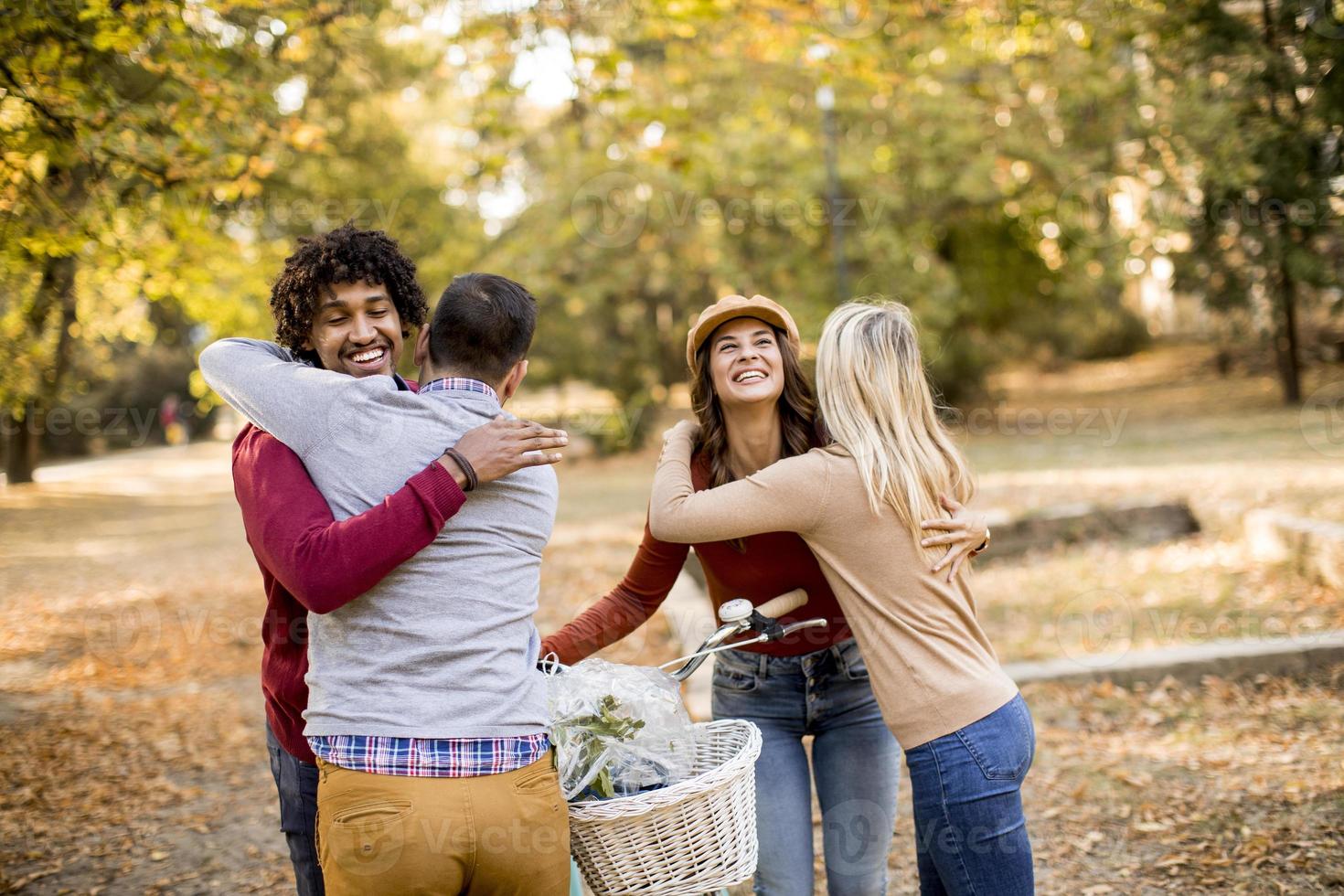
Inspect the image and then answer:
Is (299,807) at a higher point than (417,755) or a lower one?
lower

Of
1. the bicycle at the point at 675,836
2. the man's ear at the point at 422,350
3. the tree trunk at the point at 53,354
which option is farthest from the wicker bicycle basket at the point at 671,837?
the tree trunk at the point at 53,354

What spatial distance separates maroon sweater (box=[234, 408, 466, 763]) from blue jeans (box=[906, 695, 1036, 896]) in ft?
4.17

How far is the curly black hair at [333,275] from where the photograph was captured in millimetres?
2412

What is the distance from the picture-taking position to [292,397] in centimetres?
205

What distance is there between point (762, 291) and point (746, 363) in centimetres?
1524

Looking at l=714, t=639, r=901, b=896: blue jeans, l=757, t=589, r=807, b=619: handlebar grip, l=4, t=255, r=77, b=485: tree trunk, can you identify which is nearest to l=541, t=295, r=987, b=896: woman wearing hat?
l=714, t=639, r=901, b=896: blue jeans

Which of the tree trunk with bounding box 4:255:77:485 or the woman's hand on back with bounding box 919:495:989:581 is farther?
the tree trunk with bounding box 4:255:77:485

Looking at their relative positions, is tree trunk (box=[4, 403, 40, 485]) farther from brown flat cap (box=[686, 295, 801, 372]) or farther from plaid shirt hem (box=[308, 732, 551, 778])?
plaid shirt hem (box=[308, 732, 551, 778])

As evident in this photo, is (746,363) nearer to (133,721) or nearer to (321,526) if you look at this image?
(321,526)

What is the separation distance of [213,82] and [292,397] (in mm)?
4125

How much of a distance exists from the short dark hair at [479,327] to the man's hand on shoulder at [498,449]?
0.52 feet

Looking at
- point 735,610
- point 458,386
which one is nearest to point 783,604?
point 735,610

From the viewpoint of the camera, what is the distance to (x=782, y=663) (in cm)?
305

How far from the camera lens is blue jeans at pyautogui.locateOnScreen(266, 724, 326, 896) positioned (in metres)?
2.47
